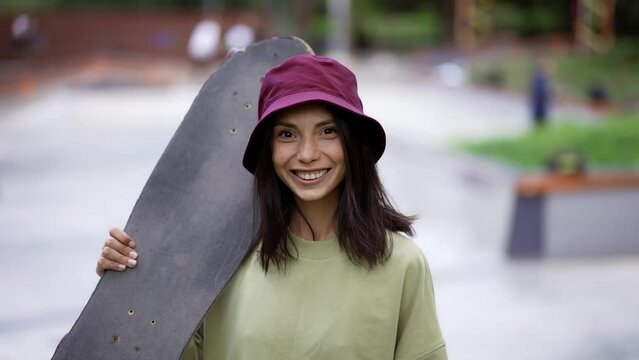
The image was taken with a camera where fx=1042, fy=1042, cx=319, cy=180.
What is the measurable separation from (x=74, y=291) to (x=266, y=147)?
5032 mm

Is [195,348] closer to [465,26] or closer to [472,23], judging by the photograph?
[465,26]

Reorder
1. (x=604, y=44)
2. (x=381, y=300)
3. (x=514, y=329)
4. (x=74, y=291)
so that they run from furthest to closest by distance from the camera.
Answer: (x=604, y=44) → (x=74, y=291) → (x=514, y=329) → (x=381, y=300)

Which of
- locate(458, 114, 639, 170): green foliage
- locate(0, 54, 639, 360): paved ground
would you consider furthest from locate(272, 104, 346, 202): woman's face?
locate(458, 114, 639, 170): green foliage

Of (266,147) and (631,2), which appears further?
(631,2)

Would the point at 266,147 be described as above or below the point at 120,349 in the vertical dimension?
above

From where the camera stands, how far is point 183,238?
223 cm

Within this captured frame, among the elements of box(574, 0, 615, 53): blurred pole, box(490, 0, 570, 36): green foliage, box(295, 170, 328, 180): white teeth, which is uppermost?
box(490, 0, 570, 36): green foliage

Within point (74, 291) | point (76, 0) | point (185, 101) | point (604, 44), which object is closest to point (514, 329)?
point (74, 291)

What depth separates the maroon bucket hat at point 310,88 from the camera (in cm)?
192

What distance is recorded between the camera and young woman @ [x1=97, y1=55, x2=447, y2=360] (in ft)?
6.50

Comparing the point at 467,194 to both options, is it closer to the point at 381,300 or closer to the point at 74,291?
the point at 74,291

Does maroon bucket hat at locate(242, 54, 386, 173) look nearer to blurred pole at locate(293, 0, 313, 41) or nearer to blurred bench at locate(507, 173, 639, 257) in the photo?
blurred bench at locate(507, 173, 639, 257)

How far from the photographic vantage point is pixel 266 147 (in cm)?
205

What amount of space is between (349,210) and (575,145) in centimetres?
781
